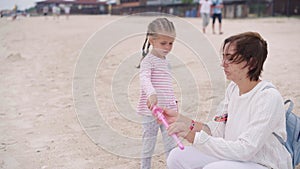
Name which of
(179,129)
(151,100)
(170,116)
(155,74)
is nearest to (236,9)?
(155,74)

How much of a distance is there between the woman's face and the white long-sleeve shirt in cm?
10

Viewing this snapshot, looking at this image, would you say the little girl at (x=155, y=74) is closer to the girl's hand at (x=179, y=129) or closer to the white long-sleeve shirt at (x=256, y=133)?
the girl's hand at (x=179, y=129)

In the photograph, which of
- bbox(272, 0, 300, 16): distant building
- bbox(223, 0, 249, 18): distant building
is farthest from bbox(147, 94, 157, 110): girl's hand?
bbox(223, 0, 249, 18): distant building

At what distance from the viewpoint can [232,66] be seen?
187 centimetres

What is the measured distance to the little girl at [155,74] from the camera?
2455mm

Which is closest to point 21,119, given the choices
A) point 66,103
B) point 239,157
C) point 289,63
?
point 66,103

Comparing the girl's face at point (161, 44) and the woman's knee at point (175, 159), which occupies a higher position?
the girl's face at point (161, 44)

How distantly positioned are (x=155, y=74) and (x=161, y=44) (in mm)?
237

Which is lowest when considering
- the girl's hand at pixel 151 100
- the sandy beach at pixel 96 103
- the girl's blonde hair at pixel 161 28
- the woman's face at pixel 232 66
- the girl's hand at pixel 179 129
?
the sandy beach at pixel 96 103

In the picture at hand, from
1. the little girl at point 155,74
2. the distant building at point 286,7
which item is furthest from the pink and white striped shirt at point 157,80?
the distant building at point 286,7

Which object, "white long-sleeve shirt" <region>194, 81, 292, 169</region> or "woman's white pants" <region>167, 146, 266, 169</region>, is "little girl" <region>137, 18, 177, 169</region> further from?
"white long-sleeve shirt" <region>194, 81, 292, 169</region>

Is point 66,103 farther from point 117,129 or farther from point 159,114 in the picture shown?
point 159,114

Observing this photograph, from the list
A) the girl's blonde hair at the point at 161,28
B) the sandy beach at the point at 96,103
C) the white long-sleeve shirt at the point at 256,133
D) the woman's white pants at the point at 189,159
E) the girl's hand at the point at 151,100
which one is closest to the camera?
the white long-sleeve shirt at the point at 256,133

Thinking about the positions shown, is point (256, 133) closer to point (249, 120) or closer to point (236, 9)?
point (249, 120)
